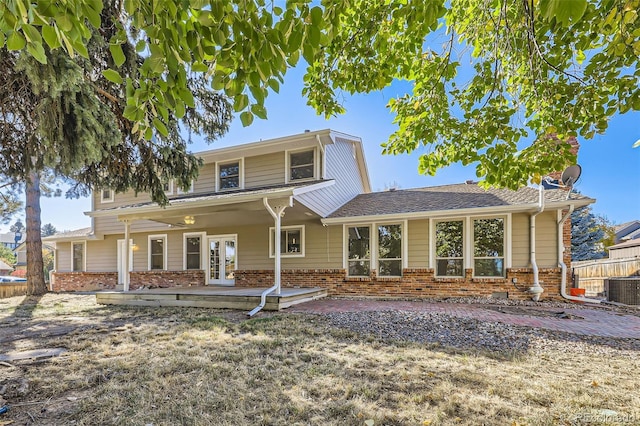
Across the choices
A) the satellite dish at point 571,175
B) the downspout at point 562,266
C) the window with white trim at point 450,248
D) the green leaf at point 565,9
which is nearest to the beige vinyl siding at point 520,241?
the downspout at point 562,266

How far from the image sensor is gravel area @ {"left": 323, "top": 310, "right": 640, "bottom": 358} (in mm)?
4449

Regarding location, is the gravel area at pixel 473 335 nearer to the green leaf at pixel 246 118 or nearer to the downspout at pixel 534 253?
the downspout at pixel 534 253

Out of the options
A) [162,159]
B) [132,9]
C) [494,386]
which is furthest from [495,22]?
[162,159]

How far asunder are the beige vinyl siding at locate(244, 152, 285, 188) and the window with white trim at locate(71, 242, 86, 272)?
9503mm

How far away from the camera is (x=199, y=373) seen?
139 inches

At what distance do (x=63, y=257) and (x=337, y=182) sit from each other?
14.1 metres

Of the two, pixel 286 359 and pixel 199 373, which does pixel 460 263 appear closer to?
pixel 286 359

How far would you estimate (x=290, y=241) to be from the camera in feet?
37.0

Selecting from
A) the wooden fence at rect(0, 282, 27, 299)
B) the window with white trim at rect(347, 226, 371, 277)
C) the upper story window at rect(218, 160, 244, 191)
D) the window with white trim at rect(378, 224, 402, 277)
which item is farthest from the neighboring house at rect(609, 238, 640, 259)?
the wooden fence at rect(0, 282, 27, 299)

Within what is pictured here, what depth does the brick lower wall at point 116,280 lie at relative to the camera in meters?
12.1

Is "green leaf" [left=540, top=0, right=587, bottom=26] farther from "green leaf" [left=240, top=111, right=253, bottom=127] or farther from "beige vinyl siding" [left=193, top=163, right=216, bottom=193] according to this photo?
"beige vinyl siding" [left=193, top=163, right=216, bottom=193]

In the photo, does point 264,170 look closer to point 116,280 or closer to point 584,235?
point 116,280

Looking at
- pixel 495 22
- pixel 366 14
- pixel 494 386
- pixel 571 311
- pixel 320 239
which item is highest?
pixel 366 14

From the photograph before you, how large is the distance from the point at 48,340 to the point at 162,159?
3.73 metres
